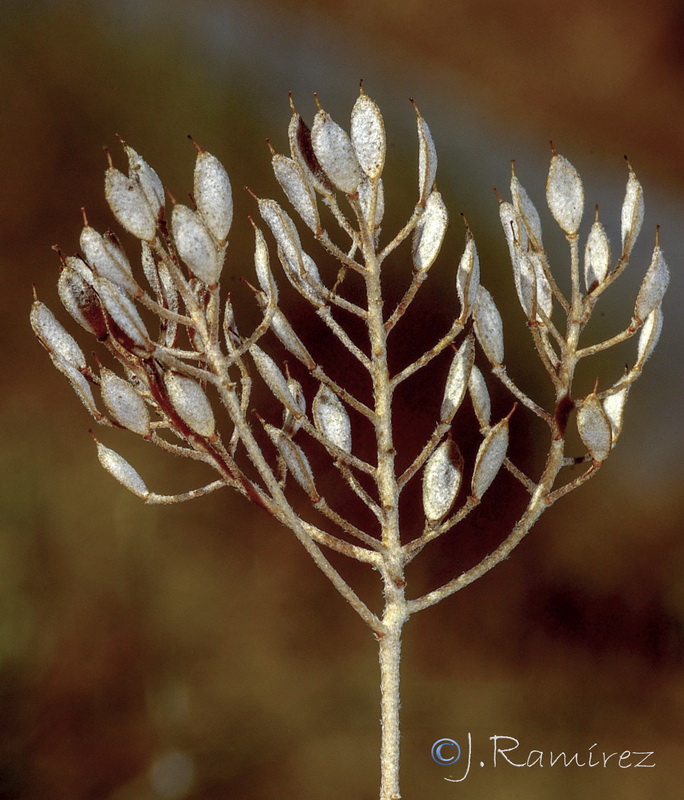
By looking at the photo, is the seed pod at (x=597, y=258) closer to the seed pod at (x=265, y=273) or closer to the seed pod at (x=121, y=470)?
the seed pod at (x=265, y=273)

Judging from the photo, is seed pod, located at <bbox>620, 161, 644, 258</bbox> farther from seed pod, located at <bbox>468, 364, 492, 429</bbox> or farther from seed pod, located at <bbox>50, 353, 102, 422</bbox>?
seed pod, located at <bbox>50, 353, 102, 422</bbox>

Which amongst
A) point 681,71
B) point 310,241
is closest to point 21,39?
point 310,241

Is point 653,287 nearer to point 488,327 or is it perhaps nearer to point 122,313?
point 488,327

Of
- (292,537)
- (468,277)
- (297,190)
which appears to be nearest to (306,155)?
(297,190)

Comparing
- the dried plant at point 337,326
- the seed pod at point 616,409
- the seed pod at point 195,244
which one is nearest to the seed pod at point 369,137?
the dried plant at point 337,326

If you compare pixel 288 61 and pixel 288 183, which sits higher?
pixel 288 61

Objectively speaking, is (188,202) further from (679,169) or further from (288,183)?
(679,169)

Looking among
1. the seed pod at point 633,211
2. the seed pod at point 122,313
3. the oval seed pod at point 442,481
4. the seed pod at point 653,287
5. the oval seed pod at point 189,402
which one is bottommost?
the oval seed pod at point 442,481
